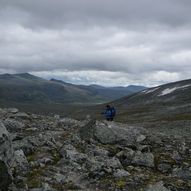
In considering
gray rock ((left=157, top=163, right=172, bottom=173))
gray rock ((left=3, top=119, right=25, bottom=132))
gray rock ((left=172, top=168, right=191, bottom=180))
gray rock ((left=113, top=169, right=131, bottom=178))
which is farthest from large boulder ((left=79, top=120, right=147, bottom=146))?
gray rock ((left=113, top=169, right=131, bottom=178))

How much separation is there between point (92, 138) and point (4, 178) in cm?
1062

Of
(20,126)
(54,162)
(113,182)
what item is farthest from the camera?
(20,126)

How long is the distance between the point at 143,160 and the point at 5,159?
847cm

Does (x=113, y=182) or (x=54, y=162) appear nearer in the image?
(x=113, y=182)

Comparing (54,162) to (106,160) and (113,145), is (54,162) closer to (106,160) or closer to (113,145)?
(106,160)

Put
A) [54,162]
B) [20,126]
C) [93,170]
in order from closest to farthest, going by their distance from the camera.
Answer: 1. [93,170]
2. [54,162]
3. [20,126]

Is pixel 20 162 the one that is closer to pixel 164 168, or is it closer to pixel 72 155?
pixel 72 155

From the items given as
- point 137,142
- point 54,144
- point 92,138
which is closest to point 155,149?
point 137,142

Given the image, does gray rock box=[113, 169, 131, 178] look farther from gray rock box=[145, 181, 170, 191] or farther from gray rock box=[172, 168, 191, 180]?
gray rock box=[172, 168, 191, 180]

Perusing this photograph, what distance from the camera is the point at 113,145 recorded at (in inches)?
963

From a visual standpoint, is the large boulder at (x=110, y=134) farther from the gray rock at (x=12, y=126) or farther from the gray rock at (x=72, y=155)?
the gray rock at (x=12, y=126)

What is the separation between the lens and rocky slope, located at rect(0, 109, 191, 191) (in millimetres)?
16969

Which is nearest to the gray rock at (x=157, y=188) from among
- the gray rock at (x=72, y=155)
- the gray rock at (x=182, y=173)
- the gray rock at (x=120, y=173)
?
the gray rock at (x=120, y=173)

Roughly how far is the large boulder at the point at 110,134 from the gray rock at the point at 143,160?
3.04 meters
